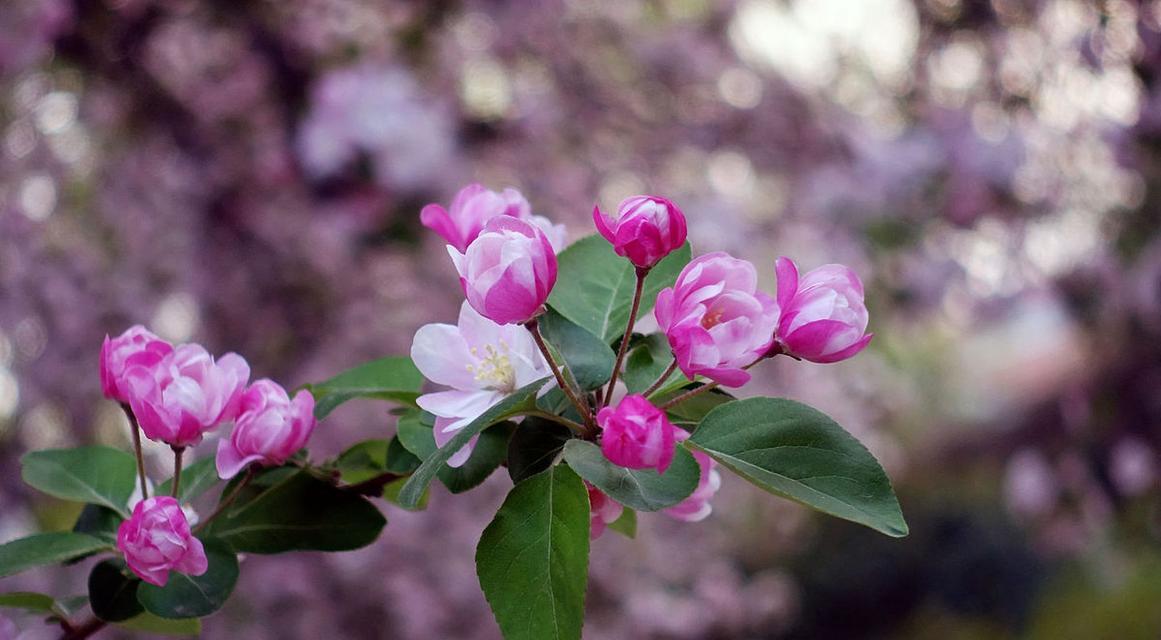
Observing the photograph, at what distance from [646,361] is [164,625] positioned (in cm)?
39

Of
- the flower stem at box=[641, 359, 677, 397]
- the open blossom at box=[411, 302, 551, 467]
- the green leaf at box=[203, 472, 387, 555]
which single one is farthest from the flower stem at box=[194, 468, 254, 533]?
the flower stem at box=[641, 359, 677, 397]

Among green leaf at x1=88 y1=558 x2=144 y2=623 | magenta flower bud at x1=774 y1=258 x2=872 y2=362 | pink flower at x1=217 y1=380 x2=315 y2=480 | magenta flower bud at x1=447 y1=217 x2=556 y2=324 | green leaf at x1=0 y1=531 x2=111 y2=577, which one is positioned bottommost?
green leaf at x1=88 y1=558 x2=144 y2=623

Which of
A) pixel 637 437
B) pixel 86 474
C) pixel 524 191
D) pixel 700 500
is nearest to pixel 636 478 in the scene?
pixel 637 437

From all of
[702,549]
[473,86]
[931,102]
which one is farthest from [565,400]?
[702,549]

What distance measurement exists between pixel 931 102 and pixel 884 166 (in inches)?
16.2

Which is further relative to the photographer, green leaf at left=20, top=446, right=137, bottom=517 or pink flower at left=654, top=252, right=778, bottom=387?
green leaf at left=20, top=446, right=137, bottom=517

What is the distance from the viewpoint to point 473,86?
284 centimetres

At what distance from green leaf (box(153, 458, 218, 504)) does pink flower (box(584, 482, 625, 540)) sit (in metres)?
0.25

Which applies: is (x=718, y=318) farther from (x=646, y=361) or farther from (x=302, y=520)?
(x=302, y=520)

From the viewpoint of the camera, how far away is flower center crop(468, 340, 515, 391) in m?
0.55

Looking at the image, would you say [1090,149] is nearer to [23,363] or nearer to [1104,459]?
[1104,459]

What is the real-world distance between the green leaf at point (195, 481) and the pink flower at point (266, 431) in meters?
0.10

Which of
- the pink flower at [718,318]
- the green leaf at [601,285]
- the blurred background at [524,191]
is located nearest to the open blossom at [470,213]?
the green leaf at [601,285]

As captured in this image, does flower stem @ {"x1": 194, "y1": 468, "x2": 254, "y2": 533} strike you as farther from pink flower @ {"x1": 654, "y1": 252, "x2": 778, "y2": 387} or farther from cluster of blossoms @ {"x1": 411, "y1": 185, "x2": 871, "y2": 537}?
pink flower @ {"x1": 654, "y1": 252, "x2": 778, "y2": 387}
